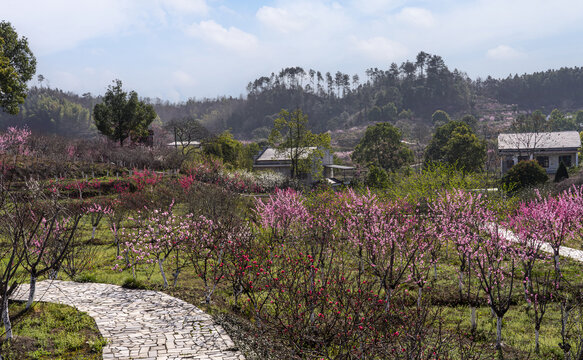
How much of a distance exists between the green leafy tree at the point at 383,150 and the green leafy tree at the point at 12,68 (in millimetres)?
34788

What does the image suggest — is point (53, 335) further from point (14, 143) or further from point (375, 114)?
point (375, 114)

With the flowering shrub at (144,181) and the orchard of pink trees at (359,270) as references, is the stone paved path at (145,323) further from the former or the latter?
the flowering shrub at (144,181)

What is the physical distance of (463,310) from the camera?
13.2 m

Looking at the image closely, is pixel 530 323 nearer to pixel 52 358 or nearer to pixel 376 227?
pixel 376 227

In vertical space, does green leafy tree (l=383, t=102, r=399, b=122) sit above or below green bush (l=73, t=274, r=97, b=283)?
above

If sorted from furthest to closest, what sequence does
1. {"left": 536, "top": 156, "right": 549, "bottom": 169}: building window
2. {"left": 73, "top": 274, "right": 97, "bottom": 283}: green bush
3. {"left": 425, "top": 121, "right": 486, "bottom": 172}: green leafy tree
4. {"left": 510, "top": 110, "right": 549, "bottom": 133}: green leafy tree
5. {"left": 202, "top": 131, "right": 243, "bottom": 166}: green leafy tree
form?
1. {"left": 510, "top": 110, "right": 549, "bottom": 133}: green leafy tree
2. {"left": 202, "top": 131, "right": 243, "bottom": 166}: green leafy tree
3. {"left": 536, "top": 156, "right": 549, "bottom": 169}: building window
4. {"left": 425, "top": 121, "right": 486, "bottom": 172}: green leafy tree
5. {"left": 73, "top": 274, "right": 97, "bottom": 283}: green bush

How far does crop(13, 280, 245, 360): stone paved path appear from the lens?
8.62 metres

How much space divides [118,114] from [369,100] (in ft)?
318

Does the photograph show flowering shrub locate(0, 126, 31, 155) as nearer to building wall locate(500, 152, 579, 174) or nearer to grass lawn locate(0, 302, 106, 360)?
grass lawn locate(0, 302, 106, 360)

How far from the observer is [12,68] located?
32781 millimetres

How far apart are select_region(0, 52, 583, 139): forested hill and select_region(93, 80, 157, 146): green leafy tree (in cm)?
7009

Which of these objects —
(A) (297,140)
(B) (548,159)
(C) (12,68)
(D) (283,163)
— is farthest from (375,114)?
(C) (12,68)

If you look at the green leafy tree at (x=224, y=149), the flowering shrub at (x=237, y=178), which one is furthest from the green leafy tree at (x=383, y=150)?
the green leafy tree at (x=224, y=149)

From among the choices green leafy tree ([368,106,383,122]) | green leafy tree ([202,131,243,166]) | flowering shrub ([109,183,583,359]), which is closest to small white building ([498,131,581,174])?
green leafy tree ([202,131,243,166])
